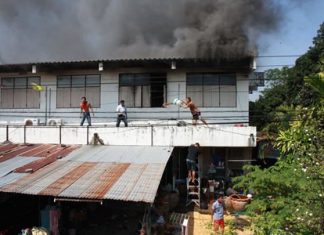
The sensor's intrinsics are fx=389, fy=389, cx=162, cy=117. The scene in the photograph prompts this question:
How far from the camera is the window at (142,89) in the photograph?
59.9 ft

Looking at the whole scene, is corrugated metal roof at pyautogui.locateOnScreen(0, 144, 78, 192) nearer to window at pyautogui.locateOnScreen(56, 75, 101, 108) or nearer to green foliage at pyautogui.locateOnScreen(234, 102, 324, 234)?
window at pyautogui.locateOnScreen(56, 75, 101, 108)

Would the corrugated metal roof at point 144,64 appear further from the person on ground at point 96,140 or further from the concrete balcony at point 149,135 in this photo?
the person on ground at point 96,140

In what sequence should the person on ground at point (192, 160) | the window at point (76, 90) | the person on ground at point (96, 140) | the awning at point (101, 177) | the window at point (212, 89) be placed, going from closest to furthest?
the awning at point (101, 177)
the person on ground at point (192, 160)
the person on ground at point (96, 140)
the window at point (212, 89)
the window at point (76, 90)

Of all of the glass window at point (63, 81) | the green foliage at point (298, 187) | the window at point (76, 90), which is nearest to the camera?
the green foliage at point (298, 187)

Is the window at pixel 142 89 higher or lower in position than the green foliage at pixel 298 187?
higher

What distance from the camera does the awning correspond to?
10828mm

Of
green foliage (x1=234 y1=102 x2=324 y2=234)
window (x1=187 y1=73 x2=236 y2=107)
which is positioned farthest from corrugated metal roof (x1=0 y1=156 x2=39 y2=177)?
green foliage (x1=234 y1=102 x2=324 y2=234)

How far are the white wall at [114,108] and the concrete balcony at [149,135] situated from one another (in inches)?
56.9

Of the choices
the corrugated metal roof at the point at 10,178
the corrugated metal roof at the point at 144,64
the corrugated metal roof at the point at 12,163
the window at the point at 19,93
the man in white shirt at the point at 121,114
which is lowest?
the corrugated metal roof at the point at 10,178

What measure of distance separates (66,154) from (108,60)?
5.02m

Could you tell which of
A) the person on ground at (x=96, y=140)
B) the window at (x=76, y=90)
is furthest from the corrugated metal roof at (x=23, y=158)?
the window at (x=76, y=90)

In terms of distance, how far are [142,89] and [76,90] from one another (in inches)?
131

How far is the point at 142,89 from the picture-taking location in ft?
60.4

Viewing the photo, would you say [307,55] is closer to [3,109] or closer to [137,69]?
[137,69]
